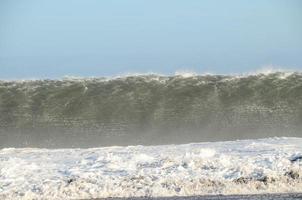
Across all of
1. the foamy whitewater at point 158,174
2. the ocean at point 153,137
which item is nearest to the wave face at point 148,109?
the ocean at point 153,137

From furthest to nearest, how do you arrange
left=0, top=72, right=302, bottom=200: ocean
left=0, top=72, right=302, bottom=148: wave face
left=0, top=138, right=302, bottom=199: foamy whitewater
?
left=0, top=72, right=302, bottom=148: wave face → left=0, top=72, right=302, bottom=200: ocean → left=0, top=138, right=302, bottom=199: foamy whitewater

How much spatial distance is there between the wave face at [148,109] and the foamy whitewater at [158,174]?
4.93 metres

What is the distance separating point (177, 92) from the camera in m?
23.6

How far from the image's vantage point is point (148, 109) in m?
22.0

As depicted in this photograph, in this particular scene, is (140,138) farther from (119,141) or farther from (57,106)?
(57,106)

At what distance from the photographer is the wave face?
19.0 metres

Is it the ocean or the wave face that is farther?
the wave face

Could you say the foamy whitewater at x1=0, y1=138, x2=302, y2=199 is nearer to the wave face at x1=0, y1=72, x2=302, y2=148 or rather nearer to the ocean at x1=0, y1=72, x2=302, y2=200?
the ocean at x1=0, y1=72, x2=302, y2=200

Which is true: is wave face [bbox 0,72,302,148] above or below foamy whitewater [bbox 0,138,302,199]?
above

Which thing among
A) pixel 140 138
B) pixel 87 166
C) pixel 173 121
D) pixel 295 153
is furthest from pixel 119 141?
pixel 295 153

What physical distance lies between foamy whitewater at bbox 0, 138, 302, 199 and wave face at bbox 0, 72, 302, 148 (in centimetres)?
493

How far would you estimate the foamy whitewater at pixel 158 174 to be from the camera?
1026 cm

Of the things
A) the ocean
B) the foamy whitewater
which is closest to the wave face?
the ocean

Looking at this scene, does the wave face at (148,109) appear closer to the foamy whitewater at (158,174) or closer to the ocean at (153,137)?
the ocean at (153,137)
